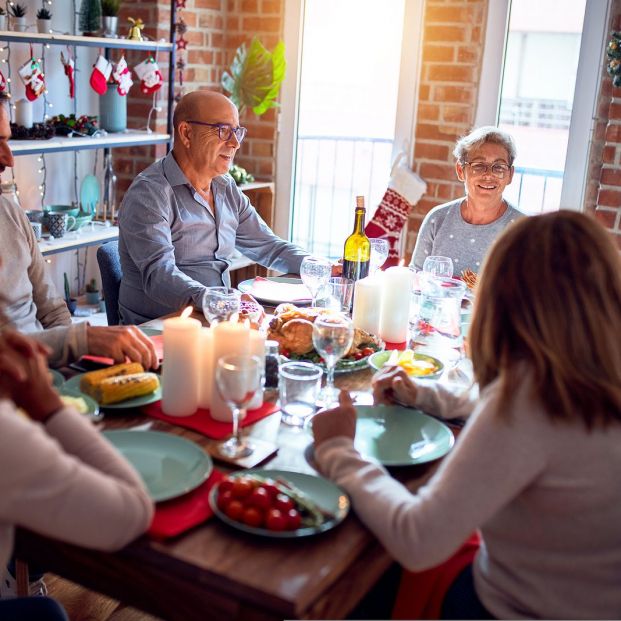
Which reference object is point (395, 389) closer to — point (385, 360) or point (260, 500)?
point (385, 360)

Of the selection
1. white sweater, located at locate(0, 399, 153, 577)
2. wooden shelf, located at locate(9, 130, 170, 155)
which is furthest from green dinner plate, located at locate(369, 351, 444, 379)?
wooden shelf, located at locate(9, 130, 170, 155)

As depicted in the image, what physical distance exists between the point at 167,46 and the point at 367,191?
154cm

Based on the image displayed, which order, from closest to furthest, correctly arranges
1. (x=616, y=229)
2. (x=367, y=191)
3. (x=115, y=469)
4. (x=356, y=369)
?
(x=115, y=469) → (x=356, y=369) → (x=616, y=229) → (x=367, y=191)

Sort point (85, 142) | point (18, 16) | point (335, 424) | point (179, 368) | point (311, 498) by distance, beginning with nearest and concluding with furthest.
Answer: point (311, 498) < point (335, 424) < point (179, 368) < point (18, 16) < point (85, 142)

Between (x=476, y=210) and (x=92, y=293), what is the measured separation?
2.07 meters

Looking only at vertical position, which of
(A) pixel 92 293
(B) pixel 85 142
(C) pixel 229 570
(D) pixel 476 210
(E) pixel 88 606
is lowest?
(E) pixel 88 606

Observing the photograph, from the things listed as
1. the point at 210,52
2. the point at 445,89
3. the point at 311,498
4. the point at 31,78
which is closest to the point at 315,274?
the point at 311,498

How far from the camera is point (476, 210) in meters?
3.03

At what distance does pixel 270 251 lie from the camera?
2967 mm

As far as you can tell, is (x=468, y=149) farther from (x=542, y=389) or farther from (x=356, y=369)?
(x=542, y=389)

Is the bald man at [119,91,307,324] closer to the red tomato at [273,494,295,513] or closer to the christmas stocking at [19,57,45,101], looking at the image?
the christmas stocking at [19,57,45,101]

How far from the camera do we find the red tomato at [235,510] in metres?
1.15

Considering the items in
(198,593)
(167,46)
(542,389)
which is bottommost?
(198,593)

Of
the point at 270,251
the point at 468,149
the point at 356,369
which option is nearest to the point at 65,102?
the point at 270,251
